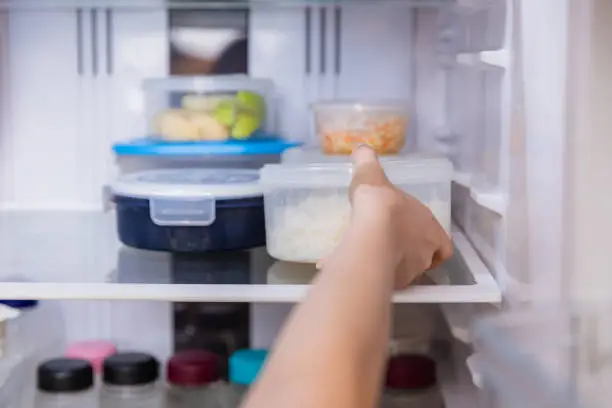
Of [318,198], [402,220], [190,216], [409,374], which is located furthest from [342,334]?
[409,374]

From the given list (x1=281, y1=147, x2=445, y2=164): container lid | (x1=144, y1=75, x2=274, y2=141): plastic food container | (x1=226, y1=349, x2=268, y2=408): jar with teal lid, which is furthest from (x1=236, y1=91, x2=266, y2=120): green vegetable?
(x1=226, y1=349, x2=268, y2=408): jar with teal lid

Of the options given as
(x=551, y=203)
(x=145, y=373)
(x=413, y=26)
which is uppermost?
(x=413, y=26)

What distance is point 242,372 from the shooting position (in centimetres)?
123

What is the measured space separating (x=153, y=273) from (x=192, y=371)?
23 cm

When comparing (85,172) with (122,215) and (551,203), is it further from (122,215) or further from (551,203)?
(551,203)

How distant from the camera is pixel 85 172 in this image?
1.47 m

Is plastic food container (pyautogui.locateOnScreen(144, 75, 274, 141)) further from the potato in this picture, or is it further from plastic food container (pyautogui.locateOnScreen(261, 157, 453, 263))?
plastic food container (pyautogui.locateOnScreen(261, 157, 453, 263))

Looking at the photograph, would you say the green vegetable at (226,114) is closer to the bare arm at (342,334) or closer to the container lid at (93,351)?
the container lid at (93,351)

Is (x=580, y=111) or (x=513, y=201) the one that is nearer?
(x=580, y=111)

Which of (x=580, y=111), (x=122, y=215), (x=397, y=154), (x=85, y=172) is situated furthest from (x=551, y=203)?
(x=85, y=172)

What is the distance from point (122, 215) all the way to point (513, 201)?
520 mm

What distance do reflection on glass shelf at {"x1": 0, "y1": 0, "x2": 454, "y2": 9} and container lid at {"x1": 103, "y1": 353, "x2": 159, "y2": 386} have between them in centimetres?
56

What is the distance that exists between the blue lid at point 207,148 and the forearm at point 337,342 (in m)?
0.63

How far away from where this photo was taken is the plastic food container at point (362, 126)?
120 centimetres
